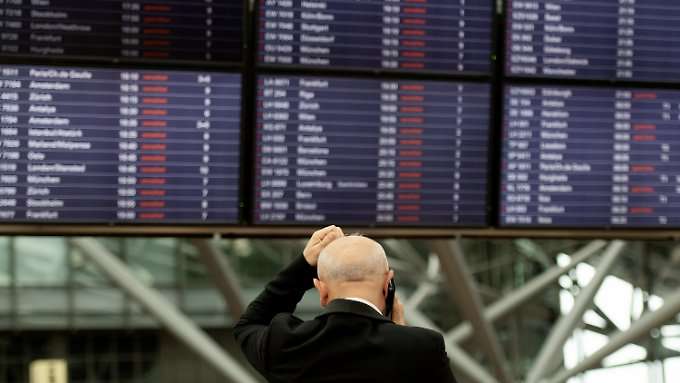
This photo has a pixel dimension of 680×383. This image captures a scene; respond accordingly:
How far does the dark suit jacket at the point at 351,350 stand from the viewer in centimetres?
385

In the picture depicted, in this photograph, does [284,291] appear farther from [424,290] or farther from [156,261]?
[156,261]

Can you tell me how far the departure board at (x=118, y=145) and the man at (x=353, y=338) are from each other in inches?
126

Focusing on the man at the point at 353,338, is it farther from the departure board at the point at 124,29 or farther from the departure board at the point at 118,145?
the departure board at the point at 124,29

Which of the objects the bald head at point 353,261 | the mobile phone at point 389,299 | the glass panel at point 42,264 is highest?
the bald head at point 353,261

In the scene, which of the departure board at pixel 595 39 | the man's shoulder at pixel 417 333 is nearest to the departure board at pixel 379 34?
the departure board at pixel 595 39

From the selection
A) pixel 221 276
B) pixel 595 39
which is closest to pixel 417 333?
pixel 595 39

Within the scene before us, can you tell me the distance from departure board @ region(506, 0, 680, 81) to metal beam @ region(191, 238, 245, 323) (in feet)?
14.1

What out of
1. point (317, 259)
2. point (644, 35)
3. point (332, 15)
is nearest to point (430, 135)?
point (332, 15)

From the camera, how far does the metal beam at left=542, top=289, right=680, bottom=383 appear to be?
30.3 ft

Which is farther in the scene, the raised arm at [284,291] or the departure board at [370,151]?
the departure board at [370,151]

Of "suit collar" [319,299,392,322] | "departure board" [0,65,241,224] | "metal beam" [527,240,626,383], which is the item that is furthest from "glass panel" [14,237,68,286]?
"suit collar" [319,299,392,322]

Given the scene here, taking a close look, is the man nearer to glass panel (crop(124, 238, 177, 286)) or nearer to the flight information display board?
the flight information display board

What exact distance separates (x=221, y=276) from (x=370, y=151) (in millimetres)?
4028

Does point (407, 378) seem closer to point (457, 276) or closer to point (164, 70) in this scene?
point (164, 70)
